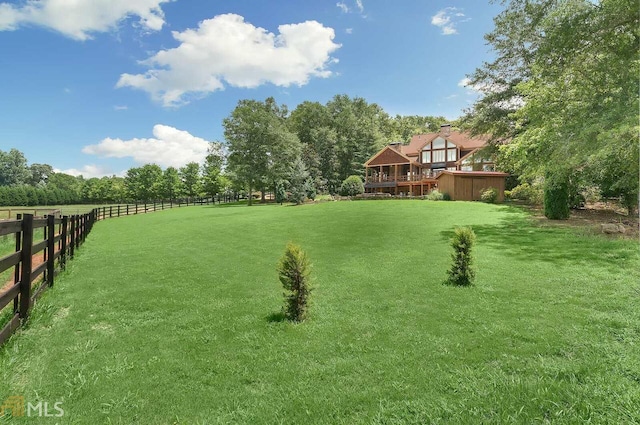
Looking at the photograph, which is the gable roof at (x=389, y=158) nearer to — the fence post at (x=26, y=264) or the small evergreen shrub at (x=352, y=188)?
the small evergreen shrub at (x=352, y=188)

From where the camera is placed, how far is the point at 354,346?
12.8 ft

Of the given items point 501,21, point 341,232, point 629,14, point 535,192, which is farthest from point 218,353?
point 501,21

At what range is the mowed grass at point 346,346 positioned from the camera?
9.17 ft

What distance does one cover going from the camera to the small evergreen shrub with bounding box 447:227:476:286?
6.15 m

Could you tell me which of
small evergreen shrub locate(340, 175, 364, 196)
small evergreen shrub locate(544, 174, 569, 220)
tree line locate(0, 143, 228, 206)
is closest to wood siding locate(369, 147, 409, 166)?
small evergreen shrub locate(340, 175, 364, 196)

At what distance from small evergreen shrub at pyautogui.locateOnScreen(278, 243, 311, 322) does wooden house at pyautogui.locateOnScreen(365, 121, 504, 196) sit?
120 ft

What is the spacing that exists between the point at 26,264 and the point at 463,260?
6770 mm

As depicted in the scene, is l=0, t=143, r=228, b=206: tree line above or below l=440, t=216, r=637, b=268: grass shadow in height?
above

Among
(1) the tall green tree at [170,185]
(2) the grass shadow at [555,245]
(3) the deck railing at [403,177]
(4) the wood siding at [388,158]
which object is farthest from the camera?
(1) the tall green tree at [170,185]

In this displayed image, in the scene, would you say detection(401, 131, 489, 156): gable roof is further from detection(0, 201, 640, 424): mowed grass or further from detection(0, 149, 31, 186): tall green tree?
detection(0, 149, 31, 186): tall green tree

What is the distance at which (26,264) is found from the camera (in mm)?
4371

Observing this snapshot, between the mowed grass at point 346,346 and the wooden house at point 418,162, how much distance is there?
34.2 metres

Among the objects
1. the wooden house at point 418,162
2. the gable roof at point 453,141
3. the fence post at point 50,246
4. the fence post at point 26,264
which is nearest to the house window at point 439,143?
the wooden house at point 418,162

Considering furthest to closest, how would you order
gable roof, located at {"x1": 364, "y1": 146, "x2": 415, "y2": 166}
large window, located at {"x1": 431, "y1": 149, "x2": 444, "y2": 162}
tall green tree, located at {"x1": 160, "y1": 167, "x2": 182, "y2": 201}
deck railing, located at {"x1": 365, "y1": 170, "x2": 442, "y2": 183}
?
tall green tree, located at {"x1": 160, "y1": 167, "x2": 182, "y2": 201} → large window, located at {"x1": 431, "y1": 149, "x2": 444, "y2": 162} → gable roof, located at {"x1": 364, "y1": 146, "x2": 415, "y2": 166} → deck railing, located at {"x1": 365, "y1": 170, "x2": 442, "y2": 183}
